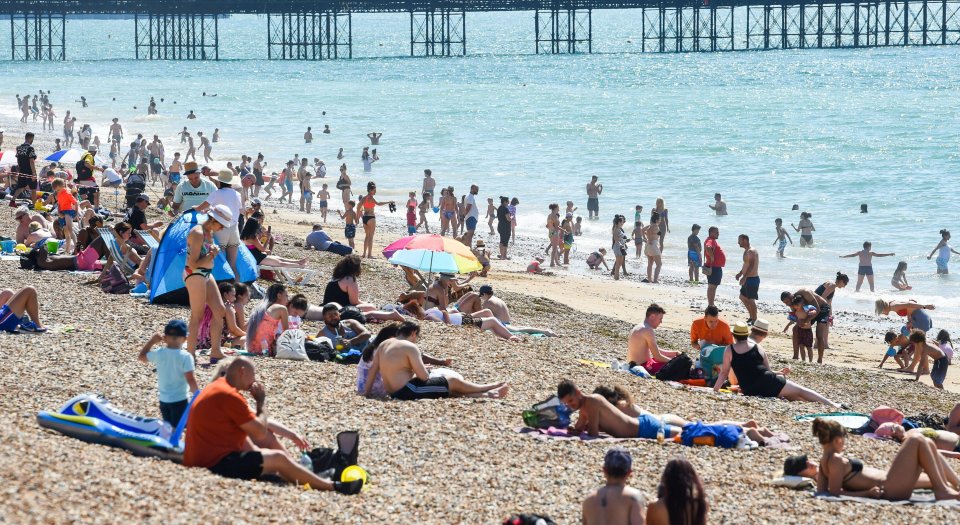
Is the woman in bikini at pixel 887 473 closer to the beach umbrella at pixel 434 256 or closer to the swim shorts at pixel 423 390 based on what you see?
the swim shorts at pixel 423 390

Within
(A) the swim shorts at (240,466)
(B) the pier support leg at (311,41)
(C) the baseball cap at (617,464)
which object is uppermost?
(B) the pier support leg at (311,41)

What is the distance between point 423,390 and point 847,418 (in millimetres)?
2964

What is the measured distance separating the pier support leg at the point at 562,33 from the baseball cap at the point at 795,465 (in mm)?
68316

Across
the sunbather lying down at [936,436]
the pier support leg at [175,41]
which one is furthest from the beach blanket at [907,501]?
the pier support leg at [175,41]

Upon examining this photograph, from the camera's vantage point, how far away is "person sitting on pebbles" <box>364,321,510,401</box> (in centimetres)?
804

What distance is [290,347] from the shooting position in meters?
9.03

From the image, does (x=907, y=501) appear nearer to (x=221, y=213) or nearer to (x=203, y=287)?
(x=203, y=287)

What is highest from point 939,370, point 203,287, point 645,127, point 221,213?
point 645,127

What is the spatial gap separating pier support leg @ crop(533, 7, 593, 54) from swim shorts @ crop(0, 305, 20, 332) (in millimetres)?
66593

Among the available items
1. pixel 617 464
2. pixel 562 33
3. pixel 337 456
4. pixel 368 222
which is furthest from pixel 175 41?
pixel 617 464

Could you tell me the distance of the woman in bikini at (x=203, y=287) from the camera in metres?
8.41

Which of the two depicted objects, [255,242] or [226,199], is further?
[255,242]

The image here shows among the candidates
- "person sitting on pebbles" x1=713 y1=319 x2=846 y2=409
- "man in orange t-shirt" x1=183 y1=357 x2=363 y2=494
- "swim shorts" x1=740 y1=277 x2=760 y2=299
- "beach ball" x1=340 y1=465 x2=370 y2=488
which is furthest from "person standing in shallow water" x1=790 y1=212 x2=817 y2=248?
"man in orange t-shirt" x1=183 y1=357 x2=363 y2=494

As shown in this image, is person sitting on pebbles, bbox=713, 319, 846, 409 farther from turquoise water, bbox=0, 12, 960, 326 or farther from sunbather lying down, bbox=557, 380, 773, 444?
turquoise water, bbox=0, 12, 960, 326
